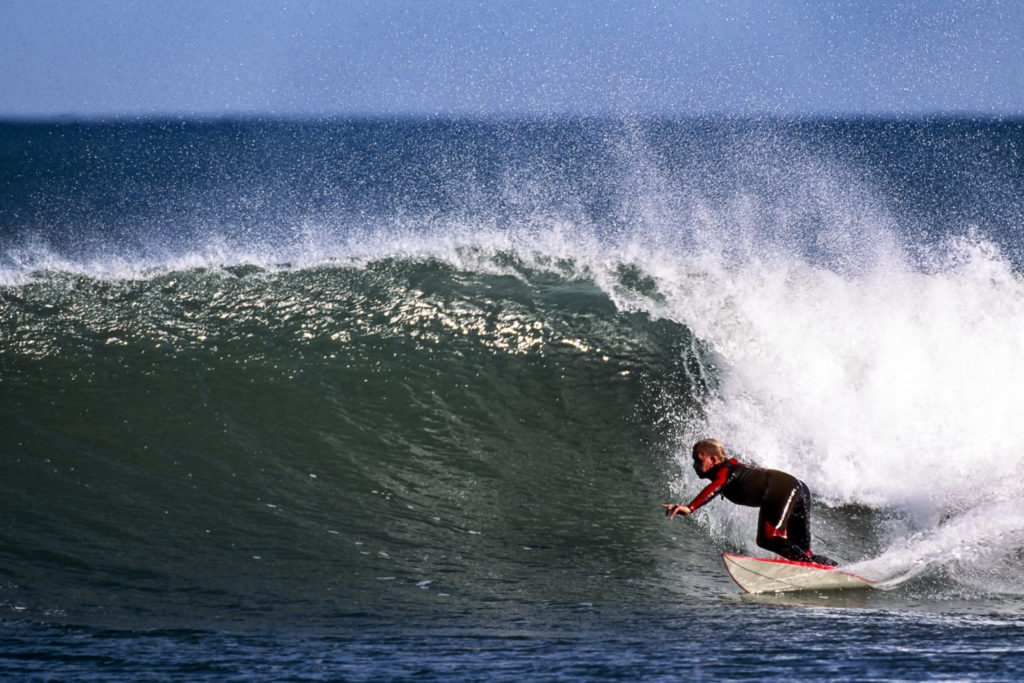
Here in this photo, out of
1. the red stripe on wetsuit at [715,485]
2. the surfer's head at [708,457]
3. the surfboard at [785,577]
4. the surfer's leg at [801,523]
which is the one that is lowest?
the surfboard at [785,577]

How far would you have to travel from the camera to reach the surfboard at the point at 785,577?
5319 millimetres

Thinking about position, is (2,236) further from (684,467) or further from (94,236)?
(684,467)

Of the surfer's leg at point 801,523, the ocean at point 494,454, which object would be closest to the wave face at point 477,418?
the ocean at point 494,454

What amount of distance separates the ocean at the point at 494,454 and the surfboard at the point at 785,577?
0.39 feet

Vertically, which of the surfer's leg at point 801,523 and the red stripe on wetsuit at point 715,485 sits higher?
the red stripe on wetsuit at point 715,485

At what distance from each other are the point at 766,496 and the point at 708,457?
16.0 inches

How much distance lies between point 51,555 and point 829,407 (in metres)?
5.80

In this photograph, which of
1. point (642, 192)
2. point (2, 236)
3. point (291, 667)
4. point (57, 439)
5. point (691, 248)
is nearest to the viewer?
point (291, 667)

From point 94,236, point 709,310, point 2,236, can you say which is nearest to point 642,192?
point 94,236

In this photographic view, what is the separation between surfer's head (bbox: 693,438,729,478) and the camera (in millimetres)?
5785

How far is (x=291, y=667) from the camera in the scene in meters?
3.83

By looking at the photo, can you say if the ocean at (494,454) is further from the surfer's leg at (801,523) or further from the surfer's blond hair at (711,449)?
the surfer's blond hair at (711,449)

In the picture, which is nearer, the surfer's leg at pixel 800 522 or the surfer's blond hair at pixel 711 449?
the surfer's leg at pixel 800 522

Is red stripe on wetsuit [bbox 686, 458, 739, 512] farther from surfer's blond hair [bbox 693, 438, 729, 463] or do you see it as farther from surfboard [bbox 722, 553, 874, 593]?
surfboard [bbox 722, 553, 874, 593]
